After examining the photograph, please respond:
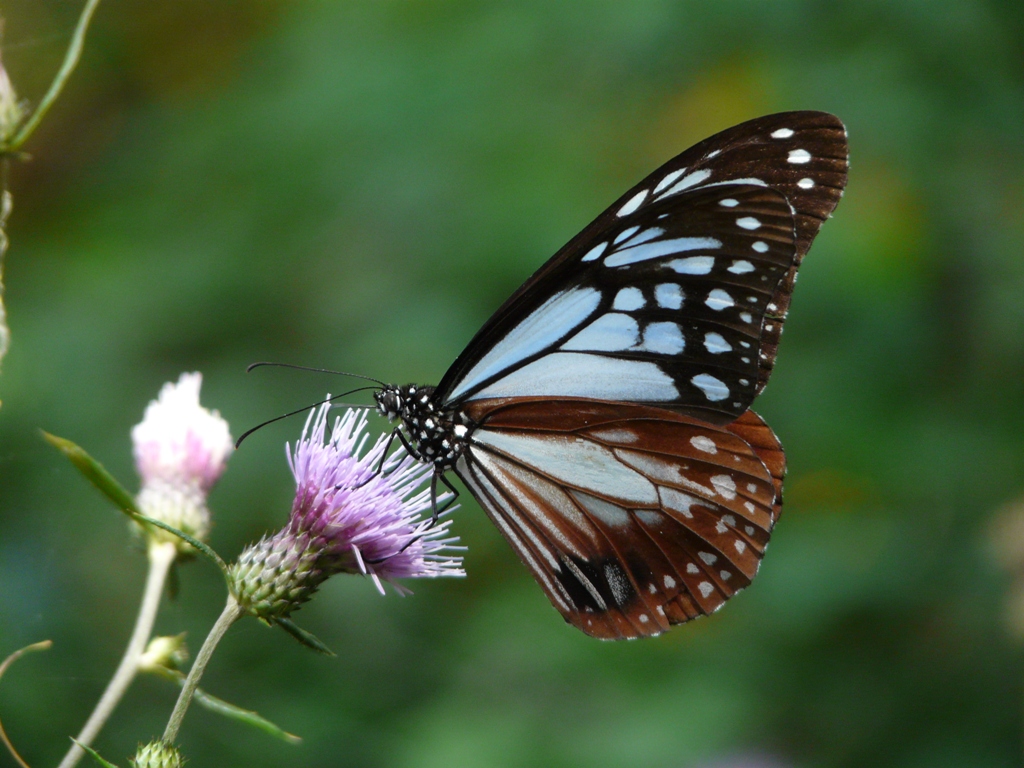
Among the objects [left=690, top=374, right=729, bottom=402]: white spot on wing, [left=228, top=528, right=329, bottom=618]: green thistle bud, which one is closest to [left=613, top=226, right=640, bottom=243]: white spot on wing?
[left=690, top=374, right=729, bottom=402]: white spot on wing

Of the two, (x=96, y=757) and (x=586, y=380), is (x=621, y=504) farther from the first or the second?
(x=96, y=757)

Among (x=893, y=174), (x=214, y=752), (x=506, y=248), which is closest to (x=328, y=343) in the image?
(x=506, y=248)

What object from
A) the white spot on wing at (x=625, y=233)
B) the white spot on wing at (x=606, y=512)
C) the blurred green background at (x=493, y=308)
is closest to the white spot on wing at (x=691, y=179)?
the white spot on wing at (x=625, y=233)

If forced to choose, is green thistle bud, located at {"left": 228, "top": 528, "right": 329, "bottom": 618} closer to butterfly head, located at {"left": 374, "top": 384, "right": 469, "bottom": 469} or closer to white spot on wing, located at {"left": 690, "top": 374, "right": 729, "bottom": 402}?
butterfly head, located at {"left": 374, "top": 384, "right": 469, "bottom": 469}

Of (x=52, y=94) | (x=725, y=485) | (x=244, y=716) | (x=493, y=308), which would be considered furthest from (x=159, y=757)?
(x=493, y=308)

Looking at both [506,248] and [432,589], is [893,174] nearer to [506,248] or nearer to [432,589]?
[506,248]

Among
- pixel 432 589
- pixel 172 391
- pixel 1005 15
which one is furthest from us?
pixel 432 589

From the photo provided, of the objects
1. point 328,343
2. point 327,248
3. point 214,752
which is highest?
point 327,248
